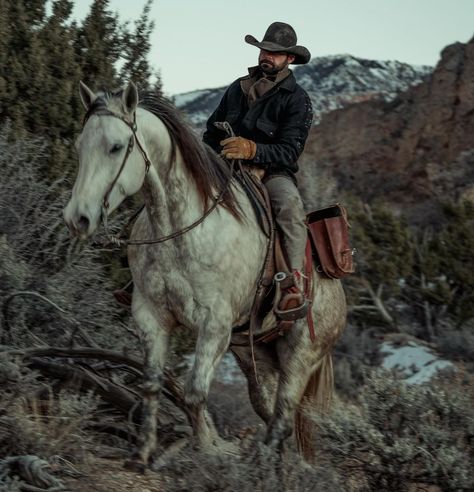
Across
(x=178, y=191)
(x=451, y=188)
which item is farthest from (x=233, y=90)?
(x=451, y=188)

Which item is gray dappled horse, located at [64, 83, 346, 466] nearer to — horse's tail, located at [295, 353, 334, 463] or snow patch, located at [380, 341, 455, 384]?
horse's tail, located at [295, 353, 334, 463]

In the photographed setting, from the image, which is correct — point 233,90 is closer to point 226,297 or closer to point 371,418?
point 226,297

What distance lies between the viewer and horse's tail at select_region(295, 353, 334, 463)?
21.2 feet

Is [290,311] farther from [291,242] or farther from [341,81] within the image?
[341,81]

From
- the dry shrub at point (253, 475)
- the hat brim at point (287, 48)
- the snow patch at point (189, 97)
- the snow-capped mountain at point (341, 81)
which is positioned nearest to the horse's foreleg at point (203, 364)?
the dry shrub at point (253, 475)

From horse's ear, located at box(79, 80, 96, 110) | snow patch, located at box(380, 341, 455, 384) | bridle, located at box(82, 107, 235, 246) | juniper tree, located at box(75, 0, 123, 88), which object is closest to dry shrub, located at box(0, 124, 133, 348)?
juniper tree, located at box(75, 0, 123, 88)

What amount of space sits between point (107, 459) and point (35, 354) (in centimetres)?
124

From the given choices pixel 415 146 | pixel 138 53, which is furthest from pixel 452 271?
pixel 415 146

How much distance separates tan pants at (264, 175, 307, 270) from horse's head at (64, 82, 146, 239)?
3.99 ft

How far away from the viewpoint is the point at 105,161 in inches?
189

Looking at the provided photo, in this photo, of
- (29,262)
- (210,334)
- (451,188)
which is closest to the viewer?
(210,334)

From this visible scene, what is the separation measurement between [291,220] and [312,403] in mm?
1518

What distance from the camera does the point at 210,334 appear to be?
524 cm

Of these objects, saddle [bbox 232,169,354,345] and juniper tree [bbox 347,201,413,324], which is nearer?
saddle [bbox 232,169,354,345]
